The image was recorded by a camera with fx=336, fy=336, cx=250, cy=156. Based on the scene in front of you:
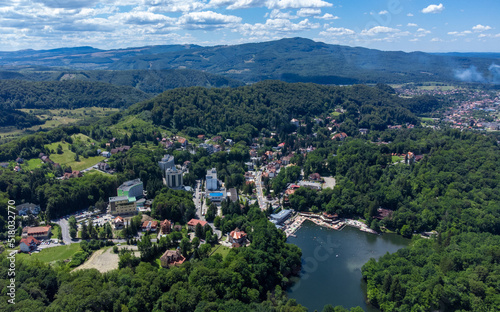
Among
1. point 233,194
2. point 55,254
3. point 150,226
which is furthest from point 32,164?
point 233,194

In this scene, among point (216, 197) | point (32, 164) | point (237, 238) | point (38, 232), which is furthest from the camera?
point (32, 164)

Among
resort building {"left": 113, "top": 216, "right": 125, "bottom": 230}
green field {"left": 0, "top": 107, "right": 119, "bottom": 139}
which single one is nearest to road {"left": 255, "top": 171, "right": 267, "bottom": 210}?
resort building {"left": 113, "top": 216, "right": 125, "bottom": 230}

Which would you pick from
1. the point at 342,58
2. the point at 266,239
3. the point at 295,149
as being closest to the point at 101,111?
the point at 295,149

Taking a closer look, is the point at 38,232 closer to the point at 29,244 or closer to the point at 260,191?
the point at 29,244

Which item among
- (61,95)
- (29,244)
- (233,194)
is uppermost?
(61,95)

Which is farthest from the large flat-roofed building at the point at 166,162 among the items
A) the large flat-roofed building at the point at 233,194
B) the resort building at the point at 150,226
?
the resort building at the point at 150,226

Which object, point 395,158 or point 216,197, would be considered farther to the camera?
point 395,158

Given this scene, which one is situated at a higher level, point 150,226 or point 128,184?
point 128,184
